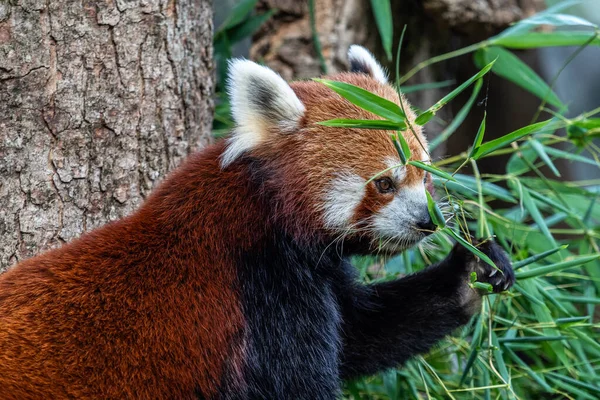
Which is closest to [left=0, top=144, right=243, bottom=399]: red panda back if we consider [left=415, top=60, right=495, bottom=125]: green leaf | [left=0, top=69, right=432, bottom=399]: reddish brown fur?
[left=0, top=69, right=432, bottom=399]: reddish brown fur

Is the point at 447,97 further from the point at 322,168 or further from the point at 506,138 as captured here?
the point at 322,168

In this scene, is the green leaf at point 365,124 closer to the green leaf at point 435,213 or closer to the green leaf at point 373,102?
the green leaf at point 373,102

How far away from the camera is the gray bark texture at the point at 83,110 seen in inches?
92.7

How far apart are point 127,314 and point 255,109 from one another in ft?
2.60

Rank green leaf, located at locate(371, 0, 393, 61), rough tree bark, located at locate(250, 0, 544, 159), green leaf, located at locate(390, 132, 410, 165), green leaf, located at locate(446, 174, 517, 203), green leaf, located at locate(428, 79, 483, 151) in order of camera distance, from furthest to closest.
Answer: rough tree bark, located at locate(250, 0, 544, 159), green leaf, located at locate(371, 0, 393, 61), green leaf, located at locate(446, 174, 517, 203), green leaf, located at locate(428, 79, 483, 151), green leaf, located at locate(390, 132, 410, 165)

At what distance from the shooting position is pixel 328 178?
87.0 inches

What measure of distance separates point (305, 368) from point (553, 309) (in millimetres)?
1572

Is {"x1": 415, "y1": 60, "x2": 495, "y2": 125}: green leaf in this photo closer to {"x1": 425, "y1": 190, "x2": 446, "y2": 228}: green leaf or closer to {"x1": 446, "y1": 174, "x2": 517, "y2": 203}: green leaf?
{"x1": 425, "y1": 190, "x2": 446, "y2": 228}: green leaf

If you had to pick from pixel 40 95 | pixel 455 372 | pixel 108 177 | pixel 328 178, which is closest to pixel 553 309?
pixel 455 372

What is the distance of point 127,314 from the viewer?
6.71 feet

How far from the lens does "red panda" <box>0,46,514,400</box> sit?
2018 mm

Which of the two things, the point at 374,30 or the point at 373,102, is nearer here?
the point at 373,102

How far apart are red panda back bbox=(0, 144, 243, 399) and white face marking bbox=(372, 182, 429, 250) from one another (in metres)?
0.53

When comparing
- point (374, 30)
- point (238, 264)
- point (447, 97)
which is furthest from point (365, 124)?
point (374, 30)
